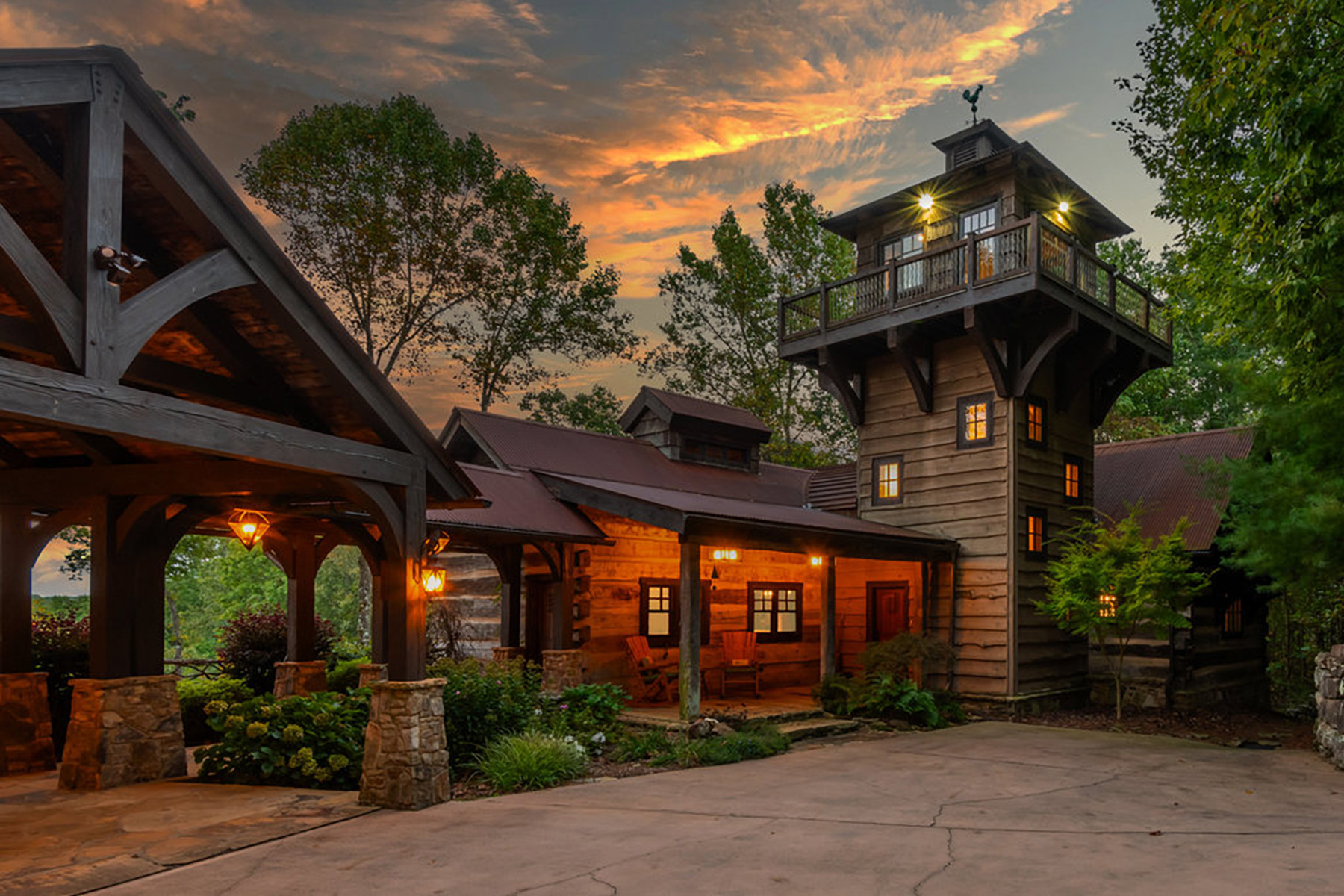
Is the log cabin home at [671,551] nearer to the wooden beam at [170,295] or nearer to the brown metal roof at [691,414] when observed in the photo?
the brown metal roof at [691,414]

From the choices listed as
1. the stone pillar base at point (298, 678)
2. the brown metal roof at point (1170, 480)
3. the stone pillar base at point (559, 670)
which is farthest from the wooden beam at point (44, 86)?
the brown metal roof at point (1170, 480)

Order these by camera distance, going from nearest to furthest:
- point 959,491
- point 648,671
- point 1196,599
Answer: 1. point 648,671
2. point 1196,599
3. point 959,491

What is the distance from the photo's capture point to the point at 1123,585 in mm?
13539

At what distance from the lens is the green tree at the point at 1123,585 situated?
1323cm

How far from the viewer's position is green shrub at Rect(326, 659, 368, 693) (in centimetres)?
1409

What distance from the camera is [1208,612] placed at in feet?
53.4

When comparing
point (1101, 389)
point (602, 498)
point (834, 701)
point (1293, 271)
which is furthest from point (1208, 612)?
point (602, 498)

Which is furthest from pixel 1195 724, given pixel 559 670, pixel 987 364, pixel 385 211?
pixel 385 211

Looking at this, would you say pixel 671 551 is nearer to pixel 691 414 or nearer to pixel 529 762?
pixel 691 414

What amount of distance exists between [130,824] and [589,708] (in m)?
5.60

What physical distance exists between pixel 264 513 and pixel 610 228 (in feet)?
59.8

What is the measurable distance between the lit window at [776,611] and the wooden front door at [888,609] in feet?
4.65

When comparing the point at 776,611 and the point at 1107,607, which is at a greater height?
the point at 1107,607

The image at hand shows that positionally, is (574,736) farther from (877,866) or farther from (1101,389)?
(1101,389)
